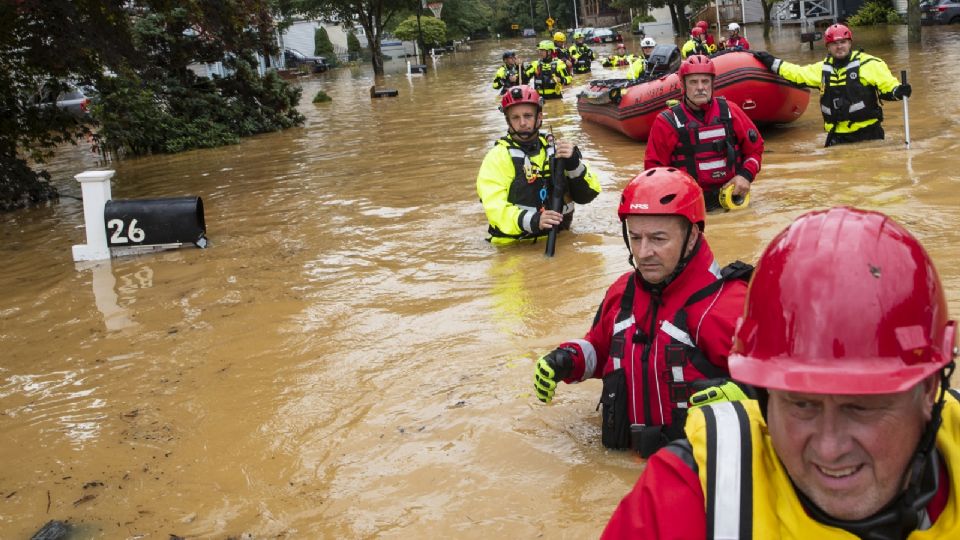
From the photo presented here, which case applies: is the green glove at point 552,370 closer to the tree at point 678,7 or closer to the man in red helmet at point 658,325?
the man in red helmet at point 658,325

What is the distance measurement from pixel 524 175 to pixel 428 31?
198 feet

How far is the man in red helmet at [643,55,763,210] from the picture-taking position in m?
8.86

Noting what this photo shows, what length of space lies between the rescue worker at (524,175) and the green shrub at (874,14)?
1312 inches

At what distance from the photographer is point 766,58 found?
13.5 m

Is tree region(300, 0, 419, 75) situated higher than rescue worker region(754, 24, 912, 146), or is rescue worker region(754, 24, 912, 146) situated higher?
tree region(300, 0, 419, 75)

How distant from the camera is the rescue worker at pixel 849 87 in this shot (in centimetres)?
1152

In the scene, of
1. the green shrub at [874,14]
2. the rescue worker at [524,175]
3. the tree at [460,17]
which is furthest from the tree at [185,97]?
the tree at [460,17]

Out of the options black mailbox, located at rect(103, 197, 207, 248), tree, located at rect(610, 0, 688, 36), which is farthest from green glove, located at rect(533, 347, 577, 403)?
tree, located at rect(610, 0, 688, 36)

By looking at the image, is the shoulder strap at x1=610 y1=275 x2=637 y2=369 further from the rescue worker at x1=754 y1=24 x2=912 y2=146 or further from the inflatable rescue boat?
the inflatable rescue boat

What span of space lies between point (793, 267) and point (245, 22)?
14.3m

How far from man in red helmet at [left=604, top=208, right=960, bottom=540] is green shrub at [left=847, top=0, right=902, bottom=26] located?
39.9 meters

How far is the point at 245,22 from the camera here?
1487cm

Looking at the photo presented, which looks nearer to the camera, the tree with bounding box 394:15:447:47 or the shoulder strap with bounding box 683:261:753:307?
the shoulder strap with bounding box 683:261:753:307

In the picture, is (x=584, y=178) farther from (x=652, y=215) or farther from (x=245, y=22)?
(x=245, y=22)
